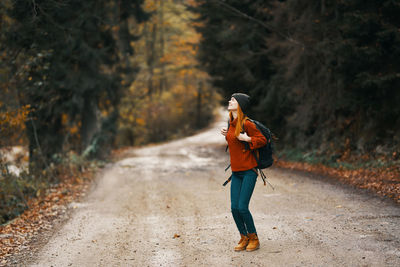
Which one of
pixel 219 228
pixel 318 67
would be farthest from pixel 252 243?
pixel 318 67

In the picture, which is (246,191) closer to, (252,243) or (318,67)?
(252,243)

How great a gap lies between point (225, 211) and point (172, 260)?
2.92 m

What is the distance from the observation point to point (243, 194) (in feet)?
17.5

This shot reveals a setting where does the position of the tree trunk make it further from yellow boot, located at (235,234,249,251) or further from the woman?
the woman

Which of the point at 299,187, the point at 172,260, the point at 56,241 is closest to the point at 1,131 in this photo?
the point at 56,241

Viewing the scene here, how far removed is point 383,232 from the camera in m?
6.03

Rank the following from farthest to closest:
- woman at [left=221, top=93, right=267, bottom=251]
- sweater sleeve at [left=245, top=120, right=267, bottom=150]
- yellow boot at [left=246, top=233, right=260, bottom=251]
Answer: yellow boot at [left=246, top=233, right=260, bottom=251], woman at [left=221, top=93, right=267, bottom=251], sweater sleeve at [left=245, top=120, right=267, bottom=150]

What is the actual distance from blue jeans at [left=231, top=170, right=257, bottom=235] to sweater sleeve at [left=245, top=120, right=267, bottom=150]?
1.36 feet

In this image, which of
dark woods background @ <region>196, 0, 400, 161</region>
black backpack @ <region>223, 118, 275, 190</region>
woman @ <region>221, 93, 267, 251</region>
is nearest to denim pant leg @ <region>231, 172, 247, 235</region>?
woman @ <region>221, 93, 267, 251</region>

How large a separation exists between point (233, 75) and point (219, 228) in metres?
12.5

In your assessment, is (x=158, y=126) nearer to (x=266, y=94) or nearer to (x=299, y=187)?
(x=266, y=94)

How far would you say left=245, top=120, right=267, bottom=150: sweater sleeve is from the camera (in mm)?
5160

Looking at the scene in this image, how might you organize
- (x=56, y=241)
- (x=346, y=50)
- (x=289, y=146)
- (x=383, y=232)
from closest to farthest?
(x=383, y=232)
(x=56, y=241)
(x=346, y=50)
(x=289, y=146)

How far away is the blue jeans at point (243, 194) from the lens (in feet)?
17.5
